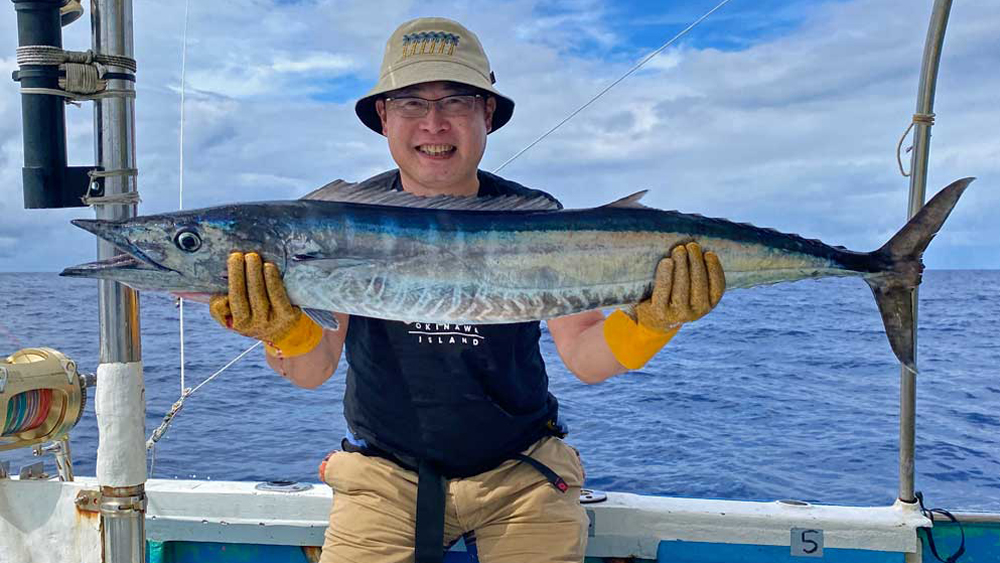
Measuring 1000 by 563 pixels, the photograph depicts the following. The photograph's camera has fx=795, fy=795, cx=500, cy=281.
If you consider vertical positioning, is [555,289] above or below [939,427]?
above

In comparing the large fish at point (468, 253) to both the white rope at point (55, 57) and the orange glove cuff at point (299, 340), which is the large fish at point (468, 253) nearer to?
the orange glove cuff at point (299, 340)

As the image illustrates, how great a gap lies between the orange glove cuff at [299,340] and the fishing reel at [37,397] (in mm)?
1328

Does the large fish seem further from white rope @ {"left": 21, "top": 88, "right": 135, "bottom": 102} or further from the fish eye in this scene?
white rope @ {"left": 21, "top": 88, "right": 135, "bottom": 102}

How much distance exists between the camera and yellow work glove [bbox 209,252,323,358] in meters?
2.60

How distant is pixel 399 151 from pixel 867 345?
59.5 feet

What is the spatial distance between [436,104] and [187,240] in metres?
1.19

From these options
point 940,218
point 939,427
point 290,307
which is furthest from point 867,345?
point 290,307

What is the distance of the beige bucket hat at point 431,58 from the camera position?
3.22m

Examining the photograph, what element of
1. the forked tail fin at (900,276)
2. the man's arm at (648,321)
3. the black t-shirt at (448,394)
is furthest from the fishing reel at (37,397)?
the forked tail fin at (900,276)

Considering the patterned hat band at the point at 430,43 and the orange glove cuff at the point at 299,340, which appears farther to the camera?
the patterned hat band at the point at 430,43

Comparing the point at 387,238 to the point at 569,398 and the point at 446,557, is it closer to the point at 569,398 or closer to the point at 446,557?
the point at 446,557

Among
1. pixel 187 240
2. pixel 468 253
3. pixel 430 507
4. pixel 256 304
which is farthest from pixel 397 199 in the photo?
pixel 430 507

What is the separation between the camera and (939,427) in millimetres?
10500

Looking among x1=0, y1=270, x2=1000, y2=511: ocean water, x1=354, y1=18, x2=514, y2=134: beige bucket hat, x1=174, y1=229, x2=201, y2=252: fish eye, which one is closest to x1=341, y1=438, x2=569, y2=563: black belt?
x1=174, y1=229, x2=201, y2=252: fish eye
